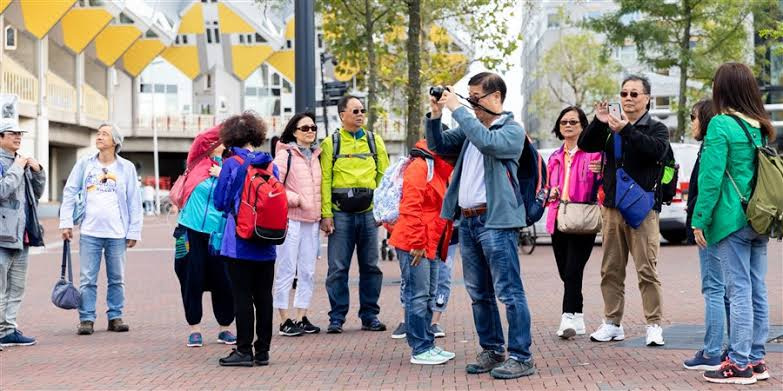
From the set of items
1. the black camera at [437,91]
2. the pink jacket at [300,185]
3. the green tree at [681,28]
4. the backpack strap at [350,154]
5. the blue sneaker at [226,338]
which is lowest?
the blue sneaker at [226,338]

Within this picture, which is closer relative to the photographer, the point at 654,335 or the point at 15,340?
the point at 654,335

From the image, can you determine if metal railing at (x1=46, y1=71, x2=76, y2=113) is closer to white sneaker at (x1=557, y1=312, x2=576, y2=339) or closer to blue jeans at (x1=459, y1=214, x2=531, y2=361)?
white sneaker at (x1=557, y1=312, x2=576, y2=339)

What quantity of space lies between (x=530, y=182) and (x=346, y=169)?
9.46 ft

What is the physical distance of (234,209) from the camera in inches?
316

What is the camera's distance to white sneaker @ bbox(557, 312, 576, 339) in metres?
9.07

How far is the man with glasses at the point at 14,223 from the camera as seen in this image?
31.4ft

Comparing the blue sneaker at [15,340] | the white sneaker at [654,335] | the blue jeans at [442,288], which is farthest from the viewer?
the blue sneaker at [15,340]

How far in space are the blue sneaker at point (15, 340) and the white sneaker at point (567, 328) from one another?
4.32 metres

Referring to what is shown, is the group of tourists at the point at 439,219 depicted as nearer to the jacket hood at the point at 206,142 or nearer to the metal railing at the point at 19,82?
the jacket hood at the point at 206,142

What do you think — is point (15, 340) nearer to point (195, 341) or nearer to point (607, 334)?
point (195, 341)

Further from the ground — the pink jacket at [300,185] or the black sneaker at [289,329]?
the pink jacket at [300,185]

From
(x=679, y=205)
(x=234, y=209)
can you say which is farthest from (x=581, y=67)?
(x=234, y=209)

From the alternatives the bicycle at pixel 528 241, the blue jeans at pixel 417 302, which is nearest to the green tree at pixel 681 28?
the bicycle at pixel 528 241

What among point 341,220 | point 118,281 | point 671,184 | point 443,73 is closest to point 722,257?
point 671,184
